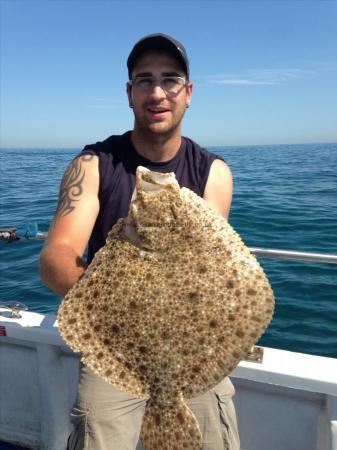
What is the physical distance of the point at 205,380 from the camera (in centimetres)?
191

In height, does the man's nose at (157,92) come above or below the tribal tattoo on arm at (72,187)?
above

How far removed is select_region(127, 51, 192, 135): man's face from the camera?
2781 millimetres

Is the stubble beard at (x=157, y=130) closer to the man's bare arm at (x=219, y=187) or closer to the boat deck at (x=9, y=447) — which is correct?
the man's bare arm at (x=219, y=187)

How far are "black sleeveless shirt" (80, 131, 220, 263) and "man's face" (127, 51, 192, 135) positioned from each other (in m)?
0.27

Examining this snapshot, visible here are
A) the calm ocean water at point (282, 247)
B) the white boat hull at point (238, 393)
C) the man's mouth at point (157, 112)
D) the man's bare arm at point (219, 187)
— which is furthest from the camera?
the calm ocean water at point (282, 247)

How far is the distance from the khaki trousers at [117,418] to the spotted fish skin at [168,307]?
56cm

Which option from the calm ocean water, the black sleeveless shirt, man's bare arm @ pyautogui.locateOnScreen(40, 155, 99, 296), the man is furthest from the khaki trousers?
the calm ocean water

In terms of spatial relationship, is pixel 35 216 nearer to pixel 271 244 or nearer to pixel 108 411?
pixel 271 244

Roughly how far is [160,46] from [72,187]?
3.87 ft

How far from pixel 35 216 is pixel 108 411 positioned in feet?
36.2

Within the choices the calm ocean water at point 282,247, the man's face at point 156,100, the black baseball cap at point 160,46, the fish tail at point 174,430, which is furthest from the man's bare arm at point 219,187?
the calm ocean water at point 282,247

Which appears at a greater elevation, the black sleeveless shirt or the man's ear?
the man's ear

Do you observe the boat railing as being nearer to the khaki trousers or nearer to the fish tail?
the khaki trousers

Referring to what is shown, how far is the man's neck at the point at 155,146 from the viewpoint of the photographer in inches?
119
